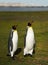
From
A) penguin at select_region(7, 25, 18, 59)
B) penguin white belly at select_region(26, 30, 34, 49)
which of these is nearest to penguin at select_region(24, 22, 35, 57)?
penguin white belly at select_region(26, 30, 34, 49)

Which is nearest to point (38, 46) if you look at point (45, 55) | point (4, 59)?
point (45, 55)

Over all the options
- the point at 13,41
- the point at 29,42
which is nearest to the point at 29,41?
the point at 29,42

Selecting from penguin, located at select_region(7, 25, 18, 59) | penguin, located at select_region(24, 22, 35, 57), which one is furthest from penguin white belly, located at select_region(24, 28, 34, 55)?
penguin, located at select_region(7, 25, 18, 59)

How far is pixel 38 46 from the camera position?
6645mm

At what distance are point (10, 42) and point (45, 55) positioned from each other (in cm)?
79

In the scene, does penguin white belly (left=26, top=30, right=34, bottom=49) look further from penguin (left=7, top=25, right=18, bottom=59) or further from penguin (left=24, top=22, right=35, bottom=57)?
penguin (left=7, top=25, right=18, bottom=59)

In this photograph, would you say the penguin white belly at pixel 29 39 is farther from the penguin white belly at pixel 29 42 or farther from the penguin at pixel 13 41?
the penguin at pixel 13 41

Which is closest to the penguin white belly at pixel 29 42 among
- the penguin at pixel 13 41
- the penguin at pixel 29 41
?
the penguin at pixel 29 41

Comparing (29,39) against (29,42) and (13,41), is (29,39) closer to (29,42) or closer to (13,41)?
(29,42)

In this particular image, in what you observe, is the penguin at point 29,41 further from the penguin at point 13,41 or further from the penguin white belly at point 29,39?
the penguin at point 13,41

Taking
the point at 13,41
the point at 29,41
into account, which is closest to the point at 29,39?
the point at 29,41

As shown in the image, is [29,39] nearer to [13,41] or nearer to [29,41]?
[29,41]

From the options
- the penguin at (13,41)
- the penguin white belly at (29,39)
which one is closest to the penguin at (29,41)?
the penguin white belly at (29,39)

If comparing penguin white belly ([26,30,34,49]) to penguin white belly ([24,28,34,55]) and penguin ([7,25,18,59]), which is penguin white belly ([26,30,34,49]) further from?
penguin ([7,25,18,59])
